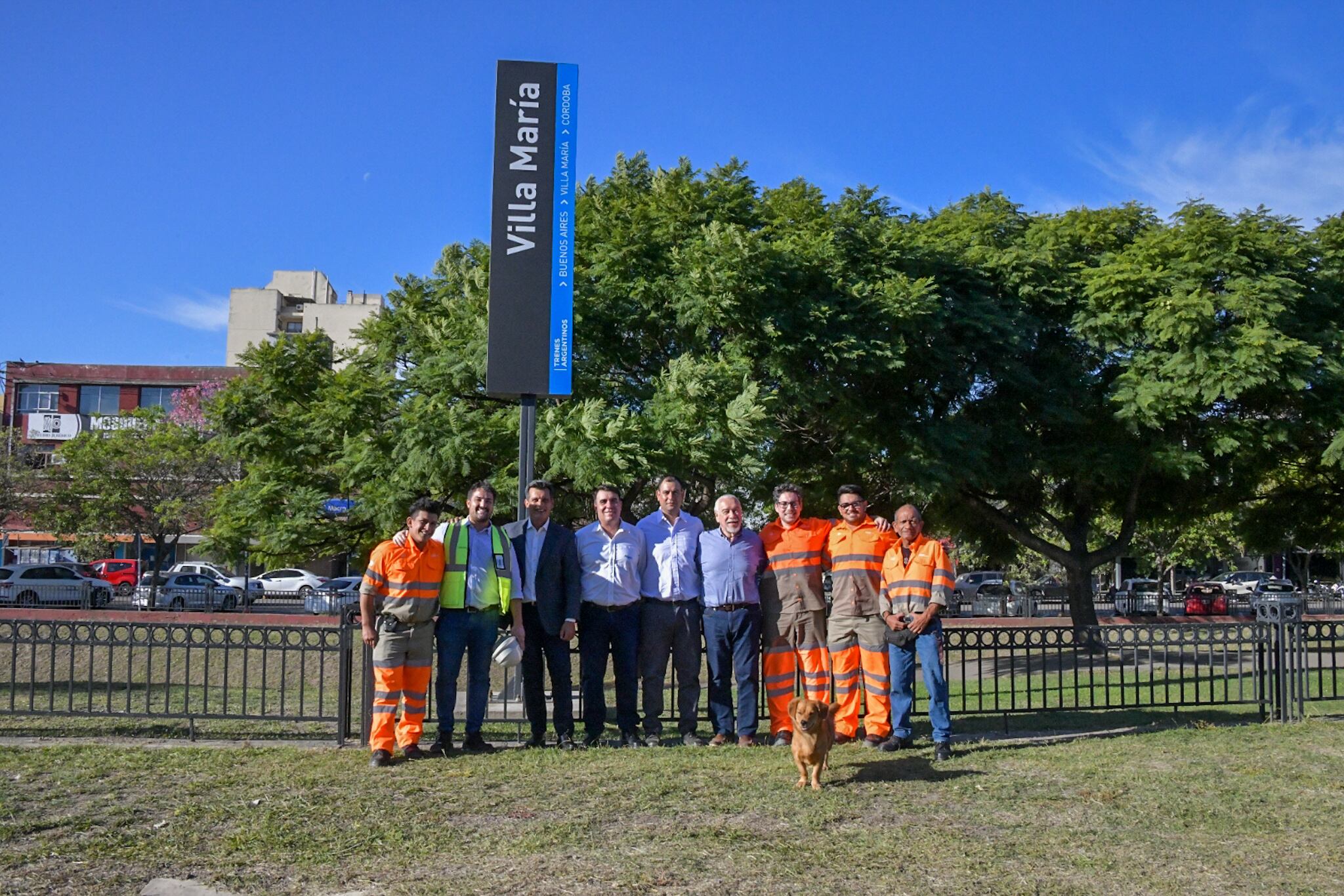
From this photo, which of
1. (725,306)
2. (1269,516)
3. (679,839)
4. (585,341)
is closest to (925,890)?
(679,839)

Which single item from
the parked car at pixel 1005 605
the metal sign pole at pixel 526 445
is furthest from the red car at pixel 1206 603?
the metal sign pole at pixel 526 445

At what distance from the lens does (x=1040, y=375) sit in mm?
17797

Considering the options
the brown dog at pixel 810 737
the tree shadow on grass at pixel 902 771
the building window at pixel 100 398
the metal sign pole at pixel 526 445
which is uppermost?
the building window at pixel 100 398

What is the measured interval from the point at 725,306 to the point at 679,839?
9.83 metres

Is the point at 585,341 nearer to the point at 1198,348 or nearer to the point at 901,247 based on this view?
the point at 901,247

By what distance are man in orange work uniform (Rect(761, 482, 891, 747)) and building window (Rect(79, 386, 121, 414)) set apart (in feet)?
177

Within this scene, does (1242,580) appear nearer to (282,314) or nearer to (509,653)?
(509,653)

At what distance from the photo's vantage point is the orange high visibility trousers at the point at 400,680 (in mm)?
7141

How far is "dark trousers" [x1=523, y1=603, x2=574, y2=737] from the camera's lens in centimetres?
762

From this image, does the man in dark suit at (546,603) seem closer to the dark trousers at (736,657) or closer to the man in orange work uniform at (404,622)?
the man in orange work uniform at (404,622)

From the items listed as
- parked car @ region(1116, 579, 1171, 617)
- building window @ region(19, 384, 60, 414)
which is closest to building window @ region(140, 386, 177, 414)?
building window @ region(19, 384, 60, 414)

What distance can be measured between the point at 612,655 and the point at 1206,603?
31.4m

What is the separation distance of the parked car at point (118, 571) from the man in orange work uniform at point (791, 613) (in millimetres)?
38048

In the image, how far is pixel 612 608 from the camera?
25.1ft
